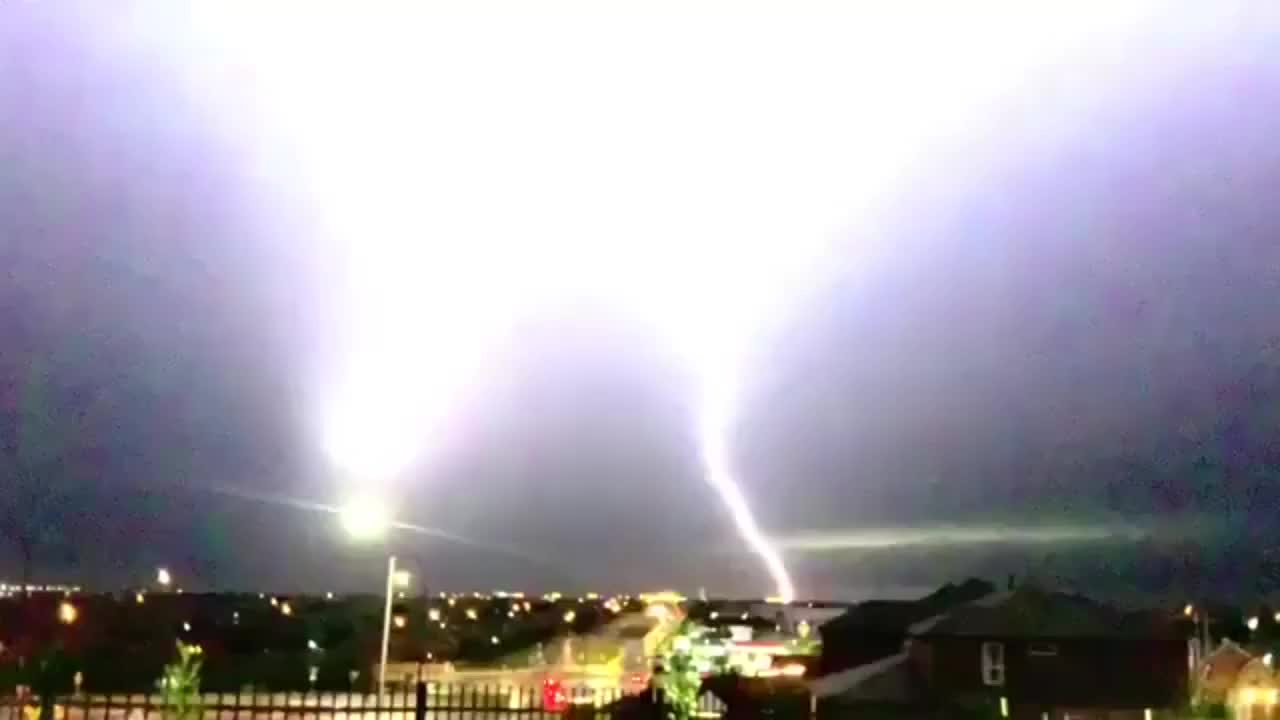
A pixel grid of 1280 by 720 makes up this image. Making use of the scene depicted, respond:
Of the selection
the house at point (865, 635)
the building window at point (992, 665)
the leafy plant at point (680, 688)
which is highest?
the house at point (865, 635)

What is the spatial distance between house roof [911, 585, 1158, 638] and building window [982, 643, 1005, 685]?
1.20ft

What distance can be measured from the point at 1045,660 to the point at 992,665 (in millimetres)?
1258

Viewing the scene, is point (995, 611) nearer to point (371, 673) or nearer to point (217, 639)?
point (371, 673)

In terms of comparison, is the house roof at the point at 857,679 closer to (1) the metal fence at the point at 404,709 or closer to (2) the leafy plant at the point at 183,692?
(1) the metal fence at the point at 404,709

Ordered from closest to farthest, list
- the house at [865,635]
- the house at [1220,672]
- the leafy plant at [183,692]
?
the leafy plant at [183,692] → the house at [1220,672] → the house at [865,635]

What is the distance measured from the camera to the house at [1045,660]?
33281 millimetres

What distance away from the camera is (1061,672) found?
3341 centimetres

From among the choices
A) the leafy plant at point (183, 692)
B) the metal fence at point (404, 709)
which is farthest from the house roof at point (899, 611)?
the leafy plant at point (183, 692)

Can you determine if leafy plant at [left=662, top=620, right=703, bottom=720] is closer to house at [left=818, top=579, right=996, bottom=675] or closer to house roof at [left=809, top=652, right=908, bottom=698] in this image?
house roof at [left=809, top=652, right=908, bottom=698]

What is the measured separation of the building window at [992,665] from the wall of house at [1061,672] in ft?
0.32

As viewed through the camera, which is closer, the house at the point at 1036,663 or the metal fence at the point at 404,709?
the metal fence at the point at 404,709

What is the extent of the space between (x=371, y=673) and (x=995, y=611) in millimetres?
16364

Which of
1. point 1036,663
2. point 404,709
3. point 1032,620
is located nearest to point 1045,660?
point 1036,663

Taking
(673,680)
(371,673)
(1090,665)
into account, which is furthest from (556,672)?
(673,680)
